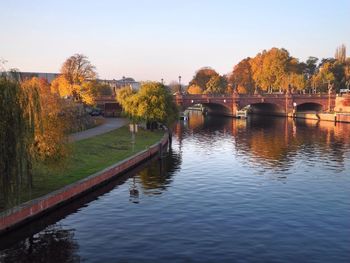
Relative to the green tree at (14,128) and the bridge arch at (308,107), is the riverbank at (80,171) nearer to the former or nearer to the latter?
the green tree at (14,128)

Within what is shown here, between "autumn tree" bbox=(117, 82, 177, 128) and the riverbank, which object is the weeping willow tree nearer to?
the riverbank

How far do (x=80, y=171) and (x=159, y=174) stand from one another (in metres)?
9.54

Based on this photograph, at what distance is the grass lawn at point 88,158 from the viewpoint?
31562mm

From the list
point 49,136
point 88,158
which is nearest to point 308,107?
point 88,158

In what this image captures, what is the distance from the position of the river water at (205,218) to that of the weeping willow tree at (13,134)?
3.55 m

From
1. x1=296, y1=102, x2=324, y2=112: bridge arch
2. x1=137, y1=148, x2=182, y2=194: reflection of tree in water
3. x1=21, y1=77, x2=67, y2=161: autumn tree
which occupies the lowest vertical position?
x1=137, y1=148, x2=182, y2=194: reflection of tree in water

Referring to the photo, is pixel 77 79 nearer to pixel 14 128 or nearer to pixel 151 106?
pixel 151 106

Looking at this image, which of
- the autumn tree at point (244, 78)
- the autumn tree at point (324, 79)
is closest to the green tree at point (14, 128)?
the autumn tree at point (324, 79)

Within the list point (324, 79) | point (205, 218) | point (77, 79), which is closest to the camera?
point (205, 218)

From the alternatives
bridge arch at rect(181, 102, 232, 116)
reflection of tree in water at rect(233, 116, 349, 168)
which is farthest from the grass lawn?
bridge arch at rect(181, 102, 232, 116)

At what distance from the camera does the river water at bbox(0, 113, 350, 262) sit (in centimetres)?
2305

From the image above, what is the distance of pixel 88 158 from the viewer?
4416cm

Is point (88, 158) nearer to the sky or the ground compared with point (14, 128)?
nearer to the ground

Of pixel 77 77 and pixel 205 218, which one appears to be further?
pixel 77 77
